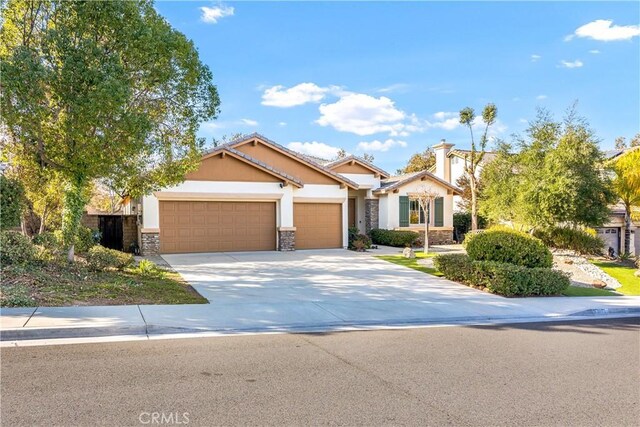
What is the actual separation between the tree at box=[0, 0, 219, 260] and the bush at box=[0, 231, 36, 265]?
120 centimetres

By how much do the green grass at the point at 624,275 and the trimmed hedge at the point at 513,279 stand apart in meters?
3.75

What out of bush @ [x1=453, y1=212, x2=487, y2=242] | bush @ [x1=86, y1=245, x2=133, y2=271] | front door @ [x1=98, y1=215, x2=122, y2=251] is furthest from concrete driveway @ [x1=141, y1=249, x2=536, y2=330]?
bush @ [x1=453, y1=212, x2=487, y2=242]

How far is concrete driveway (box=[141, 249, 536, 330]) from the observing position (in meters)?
8.32

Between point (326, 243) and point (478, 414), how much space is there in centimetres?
1820

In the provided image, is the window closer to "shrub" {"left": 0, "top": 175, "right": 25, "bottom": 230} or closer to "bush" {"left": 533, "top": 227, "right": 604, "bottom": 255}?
"bush" {"left": 533, "top": 227, "right": 604, "bottom": 255}

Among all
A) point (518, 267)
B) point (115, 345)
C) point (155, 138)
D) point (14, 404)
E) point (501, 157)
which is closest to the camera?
point (14, 404)

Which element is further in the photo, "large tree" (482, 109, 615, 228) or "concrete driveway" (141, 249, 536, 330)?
"large tree" (482, 109, 615, 228)

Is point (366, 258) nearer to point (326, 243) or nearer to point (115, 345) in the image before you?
point (326, 243)

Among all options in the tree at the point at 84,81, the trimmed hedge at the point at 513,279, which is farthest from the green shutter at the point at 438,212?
the tree at the point at 84,81

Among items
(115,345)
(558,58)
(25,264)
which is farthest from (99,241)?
(558,58)

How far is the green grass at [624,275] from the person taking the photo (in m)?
14.9

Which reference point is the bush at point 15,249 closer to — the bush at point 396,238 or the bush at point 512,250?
the bush at point 512,250

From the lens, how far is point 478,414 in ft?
14.9

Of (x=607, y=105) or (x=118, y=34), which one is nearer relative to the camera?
(x=118, y=34)
